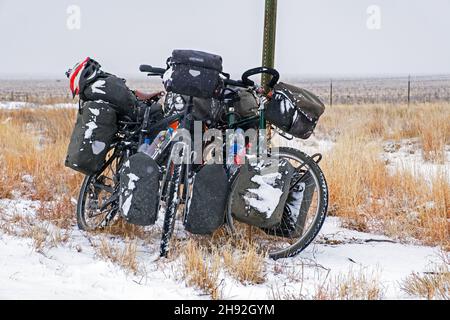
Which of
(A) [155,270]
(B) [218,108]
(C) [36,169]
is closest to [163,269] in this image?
(A) [155,270]

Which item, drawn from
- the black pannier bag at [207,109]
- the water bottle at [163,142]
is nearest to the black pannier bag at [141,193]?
the water bottle at [163,142]

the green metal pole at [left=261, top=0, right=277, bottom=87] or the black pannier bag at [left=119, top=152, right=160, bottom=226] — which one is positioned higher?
the green metal pole at [left=261, top=0, right=277, bottom=87]

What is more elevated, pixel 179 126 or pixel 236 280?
pixel 179 126

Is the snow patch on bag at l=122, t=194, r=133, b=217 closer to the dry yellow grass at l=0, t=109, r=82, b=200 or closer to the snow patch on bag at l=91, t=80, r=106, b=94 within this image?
the snow patch on bag at l=91, t=80, r=106, b=94

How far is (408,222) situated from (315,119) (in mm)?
1556

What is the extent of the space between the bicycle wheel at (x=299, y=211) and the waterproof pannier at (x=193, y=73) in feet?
2.28

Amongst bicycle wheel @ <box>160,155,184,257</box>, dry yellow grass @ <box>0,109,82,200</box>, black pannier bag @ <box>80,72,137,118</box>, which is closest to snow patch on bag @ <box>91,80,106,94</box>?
black pannier bag @ <box>80,72,137,118</box>

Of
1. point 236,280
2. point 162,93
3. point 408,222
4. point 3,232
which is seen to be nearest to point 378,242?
point 408,222

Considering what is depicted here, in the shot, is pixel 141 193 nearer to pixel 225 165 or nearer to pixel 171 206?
pixel 171 206

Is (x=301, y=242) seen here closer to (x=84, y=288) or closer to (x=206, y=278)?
(x=206, y=278)

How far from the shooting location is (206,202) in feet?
12.8

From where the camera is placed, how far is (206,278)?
3.28 meters

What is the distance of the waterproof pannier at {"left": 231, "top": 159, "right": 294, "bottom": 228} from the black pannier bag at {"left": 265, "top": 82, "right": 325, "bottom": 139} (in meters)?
0.26

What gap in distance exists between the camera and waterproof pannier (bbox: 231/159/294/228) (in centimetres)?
388
